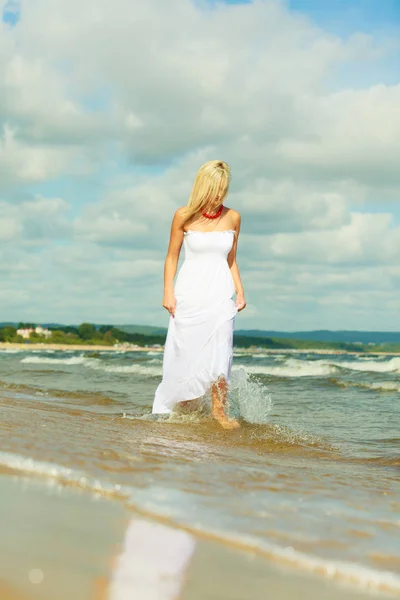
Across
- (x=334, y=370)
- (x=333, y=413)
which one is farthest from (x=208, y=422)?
(x=334, y=370)

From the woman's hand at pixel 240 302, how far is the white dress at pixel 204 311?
0.38ft

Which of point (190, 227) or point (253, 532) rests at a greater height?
point (190, 227)

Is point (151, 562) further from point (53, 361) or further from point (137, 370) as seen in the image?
point (53, 361)

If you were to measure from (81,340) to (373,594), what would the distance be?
390 ft

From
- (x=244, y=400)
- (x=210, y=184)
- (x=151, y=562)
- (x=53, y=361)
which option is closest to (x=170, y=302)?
(x=210, y=184)

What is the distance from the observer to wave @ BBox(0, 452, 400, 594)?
1.88 metres

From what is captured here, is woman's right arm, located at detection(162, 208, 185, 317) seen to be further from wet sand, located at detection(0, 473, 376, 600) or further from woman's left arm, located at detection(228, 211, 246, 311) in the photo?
wet sand, located at detection(0, 473, 376, 600)

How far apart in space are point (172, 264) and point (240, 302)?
30.0 inches

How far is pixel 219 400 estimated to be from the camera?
20.1 feet

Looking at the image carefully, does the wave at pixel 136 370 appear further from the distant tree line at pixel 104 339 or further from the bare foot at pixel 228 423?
the distant tree line at pixel 104 339

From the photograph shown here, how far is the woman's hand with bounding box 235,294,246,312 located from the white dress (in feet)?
0.38

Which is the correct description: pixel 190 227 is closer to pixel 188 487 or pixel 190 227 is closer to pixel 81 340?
pixel 188 487

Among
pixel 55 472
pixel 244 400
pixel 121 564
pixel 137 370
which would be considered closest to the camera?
pixel 121 564

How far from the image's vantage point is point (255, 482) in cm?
307
